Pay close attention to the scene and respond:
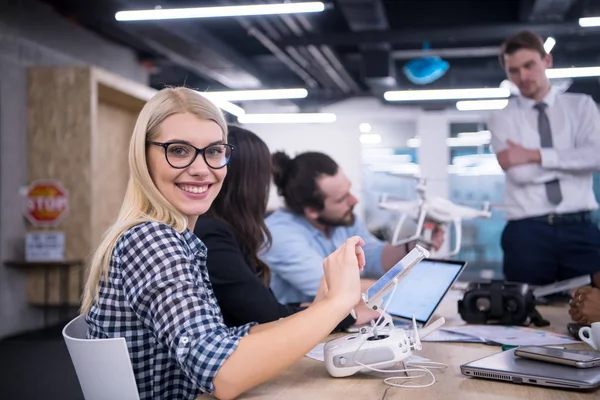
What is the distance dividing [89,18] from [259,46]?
12.3 feet

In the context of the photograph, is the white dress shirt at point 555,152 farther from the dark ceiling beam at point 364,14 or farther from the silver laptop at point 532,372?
the dark ceiling beam at point 364,14

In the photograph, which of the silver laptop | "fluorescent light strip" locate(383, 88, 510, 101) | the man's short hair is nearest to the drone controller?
the silver laptop

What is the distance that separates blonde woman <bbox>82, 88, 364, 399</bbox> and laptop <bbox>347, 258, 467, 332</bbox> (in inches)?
22.0

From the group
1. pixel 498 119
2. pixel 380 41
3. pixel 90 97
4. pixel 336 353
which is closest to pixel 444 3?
pixel 380 41

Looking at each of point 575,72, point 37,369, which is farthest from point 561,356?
point 575,72

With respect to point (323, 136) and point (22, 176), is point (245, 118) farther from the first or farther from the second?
point (22, 176)

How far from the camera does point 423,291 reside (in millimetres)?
1875

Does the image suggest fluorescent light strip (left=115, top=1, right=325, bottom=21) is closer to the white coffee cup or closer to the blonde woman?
the blonde woman

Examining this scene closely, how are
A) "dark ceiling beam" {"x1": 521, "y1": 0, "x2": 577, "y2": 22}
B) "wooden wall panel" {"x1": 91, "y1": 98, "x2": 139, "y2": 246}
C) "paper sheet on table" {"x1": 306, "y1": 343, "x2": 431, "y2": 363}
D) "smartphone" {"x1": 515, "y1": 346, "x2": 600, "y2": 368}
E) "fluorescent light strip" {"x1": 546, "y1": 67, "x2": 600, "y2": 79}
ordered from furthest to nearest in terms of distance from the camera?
1. "wooden wall panel" {"x1": 91, "y1": 98, "x2": 139, "y2": 246}
2. "fluorescent light strip" {"x1": 546, "y1": 67, "x2": 600, "y2": 79}
3. "dark ceiling beam" {"x1": 521, "y1": 0, "x2": 577, "y2": 22}
4. "paper sheet on table" {"x1": 306, "y1": 343, "x2": 431, "y2": 363}
5. "smartphone" {"x1": 515, "y1": 346, "x2": 600, "y2": 368}

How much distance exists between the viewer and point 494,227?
37.7 feet

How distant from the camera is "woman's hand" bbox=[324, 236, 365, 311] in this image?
1.19 meters

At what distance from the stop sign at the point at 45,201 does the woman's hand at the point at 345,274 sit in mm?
5460

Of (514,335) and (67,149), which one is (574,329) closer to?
(514,335)

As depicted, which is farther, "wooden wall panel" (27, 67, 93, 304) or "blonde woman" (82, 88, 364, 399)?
"wooden wall panel" (27, 67, 93, 304)
